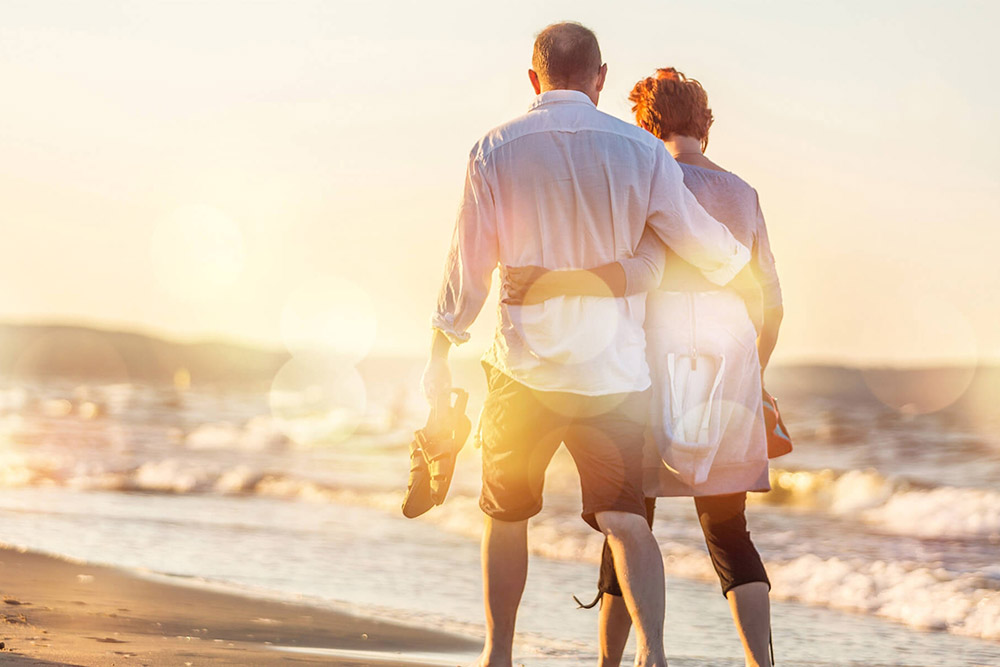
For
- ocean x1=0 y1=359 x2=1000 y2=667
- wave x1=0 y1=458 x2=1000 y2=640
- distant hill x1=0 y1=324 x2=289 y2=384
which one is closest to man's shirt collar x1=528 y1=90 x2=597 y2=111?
ocean x1=0 y1=359 x2=1000 y2=667

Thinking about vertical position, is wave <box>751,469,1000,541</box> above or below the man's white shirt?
below

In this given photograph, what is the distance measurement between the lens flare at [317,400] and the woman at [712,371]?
14723 mm

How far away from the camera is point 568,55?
2920mm

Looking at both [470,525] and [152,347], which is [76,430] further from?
[152,347]

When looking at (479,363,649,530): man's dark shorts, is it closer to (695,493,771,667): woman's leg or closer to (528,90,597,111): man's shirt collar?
(695,493,771,667): woman's leg

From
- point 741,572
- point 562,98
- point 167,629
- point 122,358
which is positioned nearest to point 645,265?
point 562,98

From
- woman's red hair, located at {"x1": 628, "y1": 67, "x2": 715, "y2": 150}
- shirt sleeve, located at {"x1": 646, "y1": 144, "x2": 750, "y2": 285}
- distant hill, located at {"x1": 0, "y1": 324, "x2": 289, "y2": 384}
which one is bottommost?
distant hill, located at {"x1": 0, "y1": 324, "x2": 289, "y2": 384}

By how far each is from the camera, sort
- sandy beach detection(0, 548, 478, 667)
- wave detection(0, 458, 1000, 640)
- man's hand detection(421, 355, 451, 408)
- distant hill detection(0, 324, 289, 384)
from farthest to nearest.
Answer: distant hill detection(0, 324, 289, 384) < wave detection(0, 458, 1000, 640) < sandy beach detection(0, 548, 478, 667) < man's hand detection(421, 355, 451, 408)

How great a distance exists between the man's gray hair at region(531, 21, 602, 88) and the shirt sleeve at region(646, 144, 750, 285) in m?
0.29

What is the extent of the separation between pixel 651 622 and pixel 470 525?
19.6 feet

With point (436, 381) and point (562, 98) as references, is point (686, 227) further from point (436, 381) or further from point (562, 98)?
point (436, 381)

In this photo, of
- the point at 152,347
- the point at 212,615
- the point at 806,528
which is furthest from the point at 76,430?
the point at 152,347

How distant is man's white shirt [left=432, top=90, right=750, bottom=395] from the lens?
2797mm

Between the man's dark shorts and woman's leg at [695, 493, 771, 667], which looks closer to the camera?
the man's dark shorts
